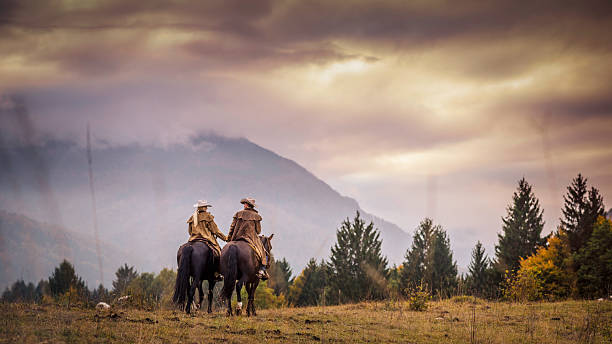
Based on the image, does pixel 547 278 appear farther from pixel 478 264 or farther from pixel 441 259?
pixel 478 264

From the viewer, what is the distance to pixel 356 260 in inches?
2452

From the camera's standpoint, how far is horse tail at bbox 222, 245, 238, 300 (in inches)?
559

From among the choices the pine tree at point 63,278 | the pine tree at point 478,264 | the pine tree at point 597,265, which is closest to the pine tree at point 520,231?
the pine tree at point 478,264

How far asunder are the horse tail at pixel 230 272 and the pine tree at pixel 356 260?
4633 cm

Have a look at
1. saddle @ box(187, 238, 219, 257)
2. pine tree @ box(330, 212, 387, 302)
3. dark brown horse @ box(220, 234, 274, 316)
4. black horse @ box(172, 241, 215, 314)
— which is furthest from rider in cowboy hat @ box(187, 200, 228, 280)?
pine tree @ box(330, 212, 387, 302)

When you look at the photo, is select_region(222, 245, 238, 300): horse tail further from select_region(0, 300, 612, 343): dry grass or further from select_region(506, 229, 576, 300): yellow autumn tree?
select_region(506, 229, 576, 300): yellow autumn tree

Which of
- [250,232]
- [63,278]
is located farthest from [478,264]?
[63,278]

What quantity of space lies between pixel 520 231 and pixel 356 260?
67.5 ft

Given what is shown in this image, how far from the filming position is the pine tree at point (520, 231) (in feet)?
195

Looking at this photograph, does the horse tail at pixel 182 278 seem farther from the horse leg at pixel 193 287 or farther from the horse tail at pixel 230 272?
the horse tail at pixel 230 272

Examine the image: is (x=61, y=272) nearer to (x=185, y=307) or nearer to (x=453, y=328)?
(x=185, y=307)

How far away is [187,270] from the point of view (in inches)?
579

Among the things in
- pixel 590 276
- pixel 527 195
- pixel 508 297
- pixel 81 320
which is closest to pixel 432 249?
pixel 527 195

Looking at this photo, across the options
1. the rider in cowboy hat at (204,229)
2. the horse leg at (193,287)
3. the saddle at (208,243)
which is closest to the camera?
the horse leg at (193,287)
